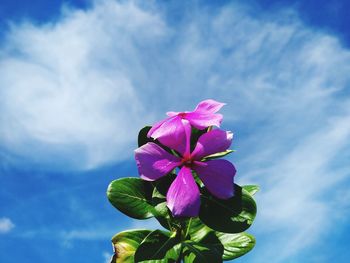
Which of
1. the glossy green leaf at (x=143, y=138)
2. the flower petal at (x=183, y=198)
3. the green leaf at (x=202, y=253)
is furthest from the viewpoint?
the glossy green leaf at (x=143, y=138)

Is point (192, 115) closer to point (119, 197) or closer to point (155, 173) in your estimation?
point (155, 173)

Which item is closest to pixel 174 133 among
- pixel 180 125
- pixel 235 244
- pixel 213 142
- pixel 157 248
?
pixel 180 125

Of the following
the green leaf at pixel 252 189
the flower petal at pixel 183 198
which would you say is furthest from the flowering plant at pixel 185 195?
the green leaf at pixel 252 189

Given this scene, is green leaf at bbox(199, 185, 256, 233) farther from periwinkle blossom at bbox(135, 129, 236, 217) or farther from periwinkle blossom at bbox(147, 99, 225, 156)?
periwinkle blossom at bbox(147, 99, 225, 156)

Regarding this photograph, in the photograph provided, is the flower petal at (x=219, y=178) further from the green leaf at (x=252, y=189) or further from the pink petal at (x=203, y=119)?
the green leaf at (x=252, y=189)

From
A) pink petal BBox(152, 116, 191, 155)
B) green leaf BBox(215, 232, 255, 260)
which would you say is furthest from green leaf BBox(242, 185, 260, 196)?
pink petal BBox(152, 116, 191, 155)

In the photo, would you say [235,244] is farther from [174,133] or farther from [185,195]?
[174,133]
